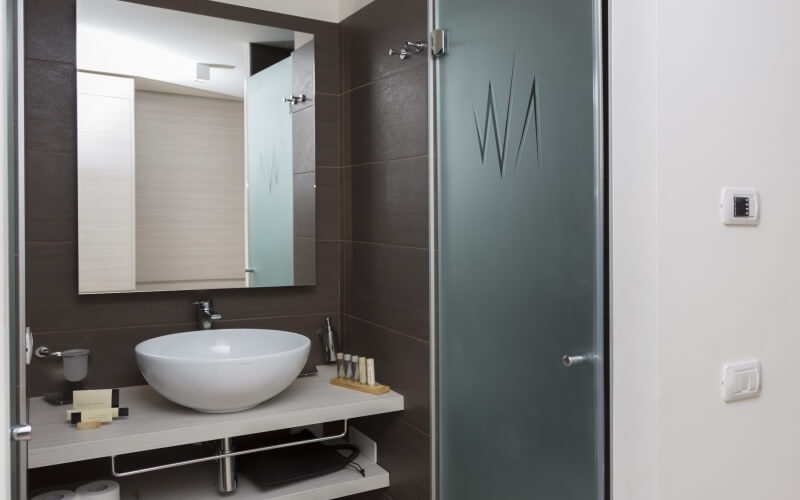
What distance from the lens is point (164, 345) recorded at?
85.4 inches

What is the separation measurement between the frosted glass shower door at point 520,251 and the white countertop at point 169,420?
0.36m

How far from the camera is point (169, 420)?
1.93 meters

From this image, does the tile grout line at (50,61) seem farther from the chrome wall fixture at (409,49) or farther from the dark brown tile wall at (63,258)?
the chrome wall fixture at (409,49)

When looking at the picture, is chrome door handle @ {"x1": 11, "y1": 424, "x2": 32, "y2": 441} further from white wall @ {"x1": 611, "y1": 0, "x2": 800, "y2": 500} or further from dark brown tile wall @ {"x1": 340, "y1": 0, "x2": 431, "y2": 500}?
dark brown tile wall @ {"x1": 340, "y1": 0, "x2": 431, "y2": 500}

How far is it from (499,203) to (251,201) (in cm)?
112

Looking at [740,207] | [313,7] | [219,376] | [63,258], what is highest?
[313,7]

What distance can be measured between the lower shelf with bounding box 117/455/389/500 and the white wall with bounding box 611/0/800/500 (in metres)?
1.04

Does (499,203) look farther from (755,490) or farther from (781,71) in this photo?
(755,490)

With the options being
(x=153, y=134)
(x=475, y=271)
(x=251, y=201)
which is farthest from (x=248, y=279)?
(x=475, y=271)

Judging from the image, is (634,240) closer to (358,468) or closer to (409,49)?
(409,49)

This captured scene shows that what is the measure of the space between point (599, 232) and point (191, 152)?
1574 millimetres

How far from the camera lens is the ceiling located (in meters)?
2.19

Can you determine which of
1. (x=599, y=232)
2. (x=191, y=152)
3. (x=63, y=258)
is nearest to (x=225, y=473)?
(x=63, y=258)

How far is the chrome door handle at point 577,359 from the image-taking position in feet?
4.74
